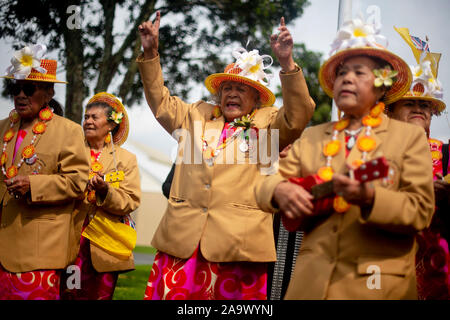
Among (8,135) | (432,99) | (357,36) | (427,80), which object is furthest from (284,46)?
(8,135)

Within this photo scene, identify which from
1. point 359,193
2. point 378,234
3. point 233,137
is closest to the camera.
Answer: point 359,193

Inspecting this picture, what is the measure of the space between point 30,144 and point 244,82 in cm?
193

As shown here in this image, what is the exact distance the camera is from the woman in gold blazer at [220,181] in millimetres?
3883

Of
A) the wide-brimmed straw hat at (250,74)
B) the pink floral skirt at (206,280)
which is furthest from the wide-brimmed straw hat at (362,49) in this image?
the pink floral skirt at (206,280)

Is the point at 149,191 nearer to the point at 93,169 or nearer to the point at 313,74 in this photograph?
the point at 313,74

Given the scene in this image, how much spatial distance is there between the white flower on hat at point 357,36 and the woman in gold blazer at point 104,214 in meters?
2.87

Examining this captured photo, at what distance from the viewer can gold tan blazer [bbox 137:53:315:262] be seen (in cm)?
387

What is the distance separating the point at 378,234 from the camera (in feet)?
9.51

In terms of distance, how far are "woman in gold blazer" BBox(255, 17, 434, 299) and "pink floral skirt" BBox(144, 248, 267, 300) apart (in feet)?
3.10

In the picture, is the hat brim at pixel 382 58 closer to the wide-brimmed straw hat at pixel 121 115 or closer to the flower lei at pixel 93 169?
the flower lei at pixel 93 169

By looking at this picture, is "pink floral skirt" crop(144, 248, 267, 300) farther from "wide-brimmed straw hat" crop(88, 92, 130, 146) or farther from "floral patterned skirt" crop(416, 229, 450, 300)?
"wide-brimmed straw hat" crop(88, 92, 130, 146)

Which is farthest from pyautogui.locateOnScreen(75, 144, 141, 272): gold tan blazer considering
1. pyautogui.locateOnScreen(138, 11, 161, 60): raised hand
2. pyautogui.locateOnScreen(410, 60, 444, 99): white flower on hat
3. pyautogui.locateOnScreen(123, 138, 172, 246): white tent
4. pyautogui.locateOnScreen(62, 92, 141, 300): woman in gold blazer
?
pyautogui.locateOnScreen(123, 138, 172, 246): white tent

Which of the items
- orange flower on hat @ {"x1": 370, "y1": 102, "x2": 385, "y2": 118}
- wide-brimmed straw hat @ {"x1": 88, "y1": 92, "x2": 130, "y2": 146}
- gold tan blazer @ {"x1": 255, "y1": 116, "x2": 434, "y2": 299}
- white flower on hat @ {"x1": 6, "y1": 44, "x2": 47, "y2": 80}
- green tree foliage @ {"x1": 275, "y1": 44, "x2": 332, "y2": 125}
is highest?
green tree foliage @ {"x1": 275, "y1": 44, "x2": 332, "y2": 125}
